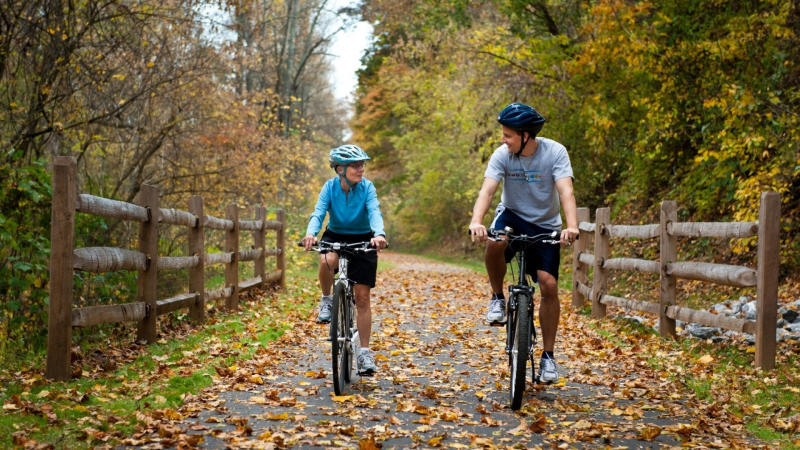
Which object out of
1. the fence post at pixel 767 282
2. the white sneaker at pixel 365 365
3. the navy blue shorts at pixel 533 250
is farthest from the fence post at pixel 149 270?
the fence post at pixel 767 282

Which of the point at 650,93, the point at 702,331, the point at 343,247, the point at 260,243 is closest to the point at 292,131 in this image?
the point at 260,243

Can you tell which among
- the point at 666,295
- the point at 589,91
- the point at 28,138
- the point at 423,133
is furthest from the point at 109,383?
the point at 423,133

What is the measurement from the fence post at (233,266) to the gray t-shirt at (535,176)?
664 centimetres

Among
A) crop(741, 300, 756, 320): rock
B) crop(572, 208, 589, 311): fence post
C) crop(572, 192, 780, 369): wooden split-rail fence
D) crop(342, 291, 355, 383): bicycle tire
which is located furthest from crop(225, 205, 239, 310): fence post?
crop(741, 300, 756, 320): rock

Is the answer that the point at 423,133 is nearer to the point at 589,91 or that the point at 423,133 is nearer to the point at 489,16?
the point at 489,16

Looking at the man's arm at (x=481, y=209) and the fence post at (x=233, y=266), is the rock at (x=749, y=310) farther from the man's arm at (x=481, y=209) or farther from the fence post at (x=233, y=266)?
the fence post at (x=233, y=266)

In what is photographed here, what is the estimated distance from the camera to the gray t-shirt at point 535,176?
238 inches

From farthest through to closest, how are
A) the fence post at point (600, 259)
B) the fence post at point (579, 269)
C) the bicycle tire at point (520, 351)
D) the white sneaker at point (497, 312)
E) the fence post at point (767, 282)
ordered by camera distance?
the fence post at point (579, 269)
the fence post at point (600, 259)
the fence post at point (767, 282)
the white sneaker at point (497, 312)
the bicycle tire at point (520, 351)

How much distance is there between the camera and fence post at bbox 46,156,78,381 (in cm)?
602

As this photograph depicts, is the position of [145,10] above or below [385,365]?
above

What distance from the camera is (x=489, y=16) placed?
93.5 ft

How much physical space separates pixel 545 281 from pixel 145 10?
7.48 metres

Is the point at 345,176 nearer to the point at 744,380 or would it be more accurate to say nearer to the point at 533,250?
the point at 533,250

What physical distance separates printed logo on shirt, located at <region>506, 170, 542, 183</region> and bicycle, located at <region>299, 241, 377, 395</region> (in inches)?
47.7
